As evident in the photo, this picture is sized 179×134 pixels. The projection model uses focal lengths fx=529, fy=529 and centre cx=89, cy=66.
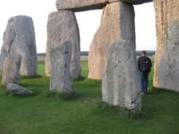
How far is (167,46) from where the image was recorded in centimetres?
1989

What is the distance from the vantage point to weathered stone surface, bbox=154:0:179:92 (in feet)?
64.2

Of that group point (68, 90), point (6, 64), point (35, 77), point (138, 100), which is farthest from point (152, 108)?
point (35, 77)

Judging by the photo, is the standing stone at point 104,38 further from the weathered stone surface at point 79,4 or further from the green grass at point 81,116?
the green grass at point 81,116

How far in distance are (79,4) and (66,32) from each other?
160cm

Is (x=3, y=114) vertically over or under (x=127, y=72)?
under

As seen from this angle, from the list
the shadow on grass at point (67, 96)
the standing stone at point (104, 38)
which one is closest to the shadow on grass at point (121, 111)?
the shadow on grass at point (67, 96)

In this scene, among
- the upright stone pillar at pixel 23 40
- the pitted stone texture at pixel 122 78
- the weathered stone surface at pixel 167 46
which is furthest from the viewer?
the upright stone pillar at pixel 23 40

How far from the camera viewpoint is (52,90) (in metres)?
18.2

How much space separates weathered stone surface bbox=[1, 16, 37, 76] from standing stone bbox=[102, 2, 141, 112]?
11481 millimetres

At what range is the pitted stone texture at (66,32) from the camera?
2520 centimetres

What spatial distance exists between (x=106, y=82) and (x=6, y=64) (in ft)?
21.4

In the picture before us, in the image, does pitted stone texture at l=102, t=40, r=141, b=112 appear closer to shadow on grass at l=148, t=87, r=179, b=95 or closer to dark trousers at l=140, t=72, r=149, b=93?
dark trousers at l=140, t=72, r=149, b=93

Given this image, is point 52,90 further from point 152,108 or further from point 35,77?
point 35,77

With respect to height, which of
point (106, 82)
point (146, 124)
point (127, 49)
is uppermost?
point (127, 49)
